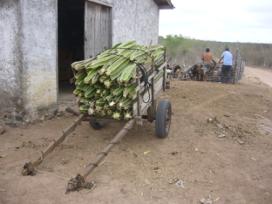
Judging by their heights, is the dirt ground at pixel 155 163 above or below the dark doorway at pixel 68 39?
below

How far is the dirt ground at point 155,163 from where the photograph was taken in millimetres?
4930

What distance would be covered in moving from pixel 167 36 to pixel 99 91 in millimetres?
31195

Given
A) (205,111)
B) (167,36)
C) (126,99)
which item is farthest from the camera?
(167,36)

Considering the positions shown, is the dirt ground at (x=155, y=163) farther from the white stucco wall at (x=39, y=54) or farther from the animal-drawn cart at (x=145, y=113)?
the white stucco wall at (x=39, y=54)

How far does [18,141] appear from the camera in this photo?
692 cm

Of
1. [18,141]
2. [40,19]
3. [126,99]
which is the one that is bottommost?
[18,141]

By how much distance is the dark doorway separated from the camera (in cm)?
1323

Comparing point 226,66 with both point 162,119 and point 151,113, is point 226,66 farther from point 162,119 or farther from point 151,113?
point 162,119

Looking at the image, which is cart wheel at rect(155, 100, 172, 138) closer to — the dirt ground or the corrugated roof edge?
the dirt ground

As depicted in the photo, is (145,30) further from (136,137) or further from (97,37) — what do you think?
(136,137)

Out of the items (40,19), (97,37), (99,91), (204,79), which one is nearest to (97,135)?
(99,91)

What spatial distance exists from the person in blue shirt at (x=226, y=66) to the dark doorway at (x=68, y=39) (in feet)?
22.2

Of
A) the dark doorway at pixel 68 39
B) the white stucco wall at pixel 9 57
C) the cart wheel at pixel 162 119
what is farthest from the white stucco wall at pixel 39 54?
the dark doorway at pixel 68 39

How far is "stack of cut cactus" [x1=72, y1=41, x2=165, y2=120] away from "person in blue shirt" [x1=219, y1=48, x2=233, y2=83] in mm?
11082
